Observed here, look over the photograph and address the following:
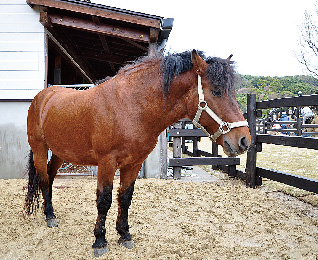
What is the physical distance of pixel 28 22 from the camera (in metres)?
5.59

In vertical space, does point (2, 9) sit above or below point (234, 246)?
above

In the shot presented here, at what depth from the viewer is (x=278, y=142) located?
450 cm

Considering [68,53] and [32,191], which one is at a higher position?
[68,53]

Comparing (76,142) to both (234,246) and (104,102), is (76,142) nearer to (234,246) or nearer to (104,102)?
(104,102)

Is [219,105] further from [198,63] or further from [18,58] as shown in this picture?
[18,58]

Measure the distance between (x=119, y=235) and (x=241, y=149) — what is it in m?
1.66

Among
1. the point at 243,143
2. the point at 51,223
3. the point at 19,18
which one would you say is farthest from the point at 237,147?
the point at 19,18

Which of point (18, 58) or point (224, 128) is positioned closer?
Result: point (224, 128)

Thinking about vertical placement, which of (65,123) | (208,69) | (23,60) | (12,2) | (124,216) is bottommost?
(124,216)

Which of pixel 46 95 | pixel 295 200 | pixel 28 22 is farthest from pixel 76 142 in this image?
pixel 28 22

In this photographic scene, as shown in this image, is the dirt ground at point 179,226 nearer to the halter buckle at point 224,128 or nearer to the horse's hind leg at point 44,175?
the horse's hind leg at point 44,175

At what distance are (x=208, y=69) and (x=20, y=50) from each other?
508 cm

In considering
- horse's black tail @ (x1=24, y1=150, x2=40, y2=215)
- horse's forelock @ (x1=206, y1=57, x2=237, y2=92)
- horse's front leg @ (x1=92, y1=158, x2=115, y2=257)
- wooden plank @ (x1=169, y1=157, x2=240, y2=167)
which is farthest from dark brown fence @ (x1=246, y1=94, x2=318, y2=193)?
horse's black tail @ (x1=24, y1=150, x2=40, y2=215)

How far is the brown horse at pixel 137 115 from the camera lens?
2.02 m
